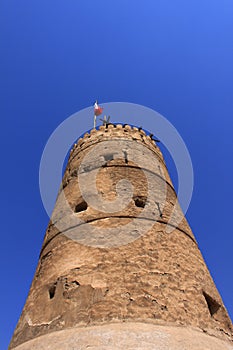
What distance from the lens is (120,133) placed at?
11164 mm

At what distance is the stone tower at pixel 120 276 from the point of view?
18.3ft

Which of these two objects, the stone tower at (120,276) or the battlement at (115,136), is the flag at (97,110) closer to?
the battlement at (115,136)

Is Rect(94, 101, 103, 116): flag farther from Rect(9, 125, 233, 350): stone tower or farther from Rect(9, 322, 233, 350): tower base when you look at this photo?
Rect(9, 322, 233, 350): tower base

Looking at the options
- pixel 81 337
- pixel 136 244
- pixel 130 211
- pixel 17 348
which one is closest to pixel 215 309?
pixel 136 244

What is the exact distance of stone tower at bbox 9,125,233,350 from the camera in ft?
18.3

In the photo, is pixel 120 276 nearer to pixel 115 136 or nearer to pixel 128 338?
pixel 128 338

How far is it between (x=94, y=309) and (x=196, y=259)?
3.02 m

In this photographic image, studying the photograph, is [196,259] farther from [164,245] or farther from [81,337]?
[81,337]

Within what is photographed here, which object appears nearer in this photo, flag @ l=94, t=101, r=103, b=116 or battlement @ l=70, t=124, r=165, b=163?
battlement @ l=70, t=124, r=165, b=163

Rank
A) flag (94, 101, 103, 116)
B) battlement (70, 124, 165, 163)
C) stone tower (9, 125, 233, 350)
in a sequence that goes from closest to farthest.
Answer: stone tower (9, 125, 233, 350)
battlement (70, 124, 165, 163)
flag (94, 101, 103, 116)

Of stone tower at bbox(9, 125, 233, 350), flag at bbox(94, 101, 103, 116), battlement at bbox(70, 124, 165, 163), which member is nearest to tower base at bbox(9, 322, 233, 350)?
stone tower at bbox(9, 125, 233, 350)

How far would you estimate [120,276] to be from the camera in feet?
21.1

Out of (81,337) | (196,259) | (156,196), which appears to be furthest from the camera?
(156,196)

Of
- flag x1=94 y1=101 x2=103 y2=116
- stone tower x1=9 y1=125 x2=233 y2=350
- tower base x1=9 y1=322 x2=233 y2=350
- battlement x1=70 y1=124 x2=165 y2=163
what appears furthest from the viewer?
flag x1=94 y1=101 x2=103 y2=116
